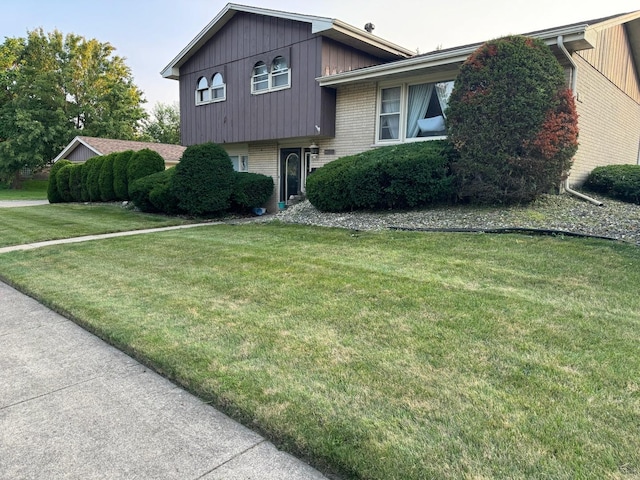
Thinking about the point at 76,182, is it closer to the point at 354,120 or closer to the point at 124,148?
the point at 124,148

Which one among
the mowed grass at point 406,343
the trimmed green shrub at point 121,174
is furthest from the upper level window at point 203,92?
the mowed grass at point 406,343

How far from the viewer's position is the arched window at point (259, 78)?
1429cm

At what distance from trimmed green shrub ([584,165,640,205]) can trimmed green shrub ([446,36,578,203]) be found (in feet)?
10.9

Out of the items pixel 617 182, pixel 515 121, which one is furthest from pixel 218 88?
pixel 617 182

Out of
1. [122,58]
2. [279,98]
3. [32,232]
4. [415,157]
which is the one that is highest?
[122,58]

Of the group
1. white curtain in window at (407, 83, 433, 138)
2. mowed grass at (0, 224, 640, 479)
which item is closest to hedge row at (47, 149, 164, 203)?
white curtain in window at (407, 83, 433, 138)

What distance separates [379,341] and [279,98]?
38.8 feet

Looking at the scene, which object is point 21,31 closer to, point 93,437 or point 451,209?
point 451,209

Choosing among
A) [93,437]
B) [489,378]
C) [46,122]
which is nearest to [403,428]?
[489,378]

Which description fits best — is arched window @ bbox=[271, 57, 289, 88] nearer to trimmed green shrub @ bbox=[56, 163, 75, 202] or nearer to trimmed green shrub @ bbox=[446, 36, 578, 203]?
trimmed green shrub @ bbox=[446, 36, 578, 203]

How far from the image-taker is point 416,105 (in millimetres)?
11578

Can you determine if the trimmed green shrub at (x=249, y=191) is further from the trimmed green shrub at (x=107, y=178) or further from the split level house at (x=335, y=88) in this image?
the trimmed green shrub at (x=107, y=178)

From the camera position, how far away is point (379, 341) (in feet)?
11.0

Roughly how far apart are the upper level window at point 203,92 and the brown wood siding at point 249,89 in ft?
0.72
